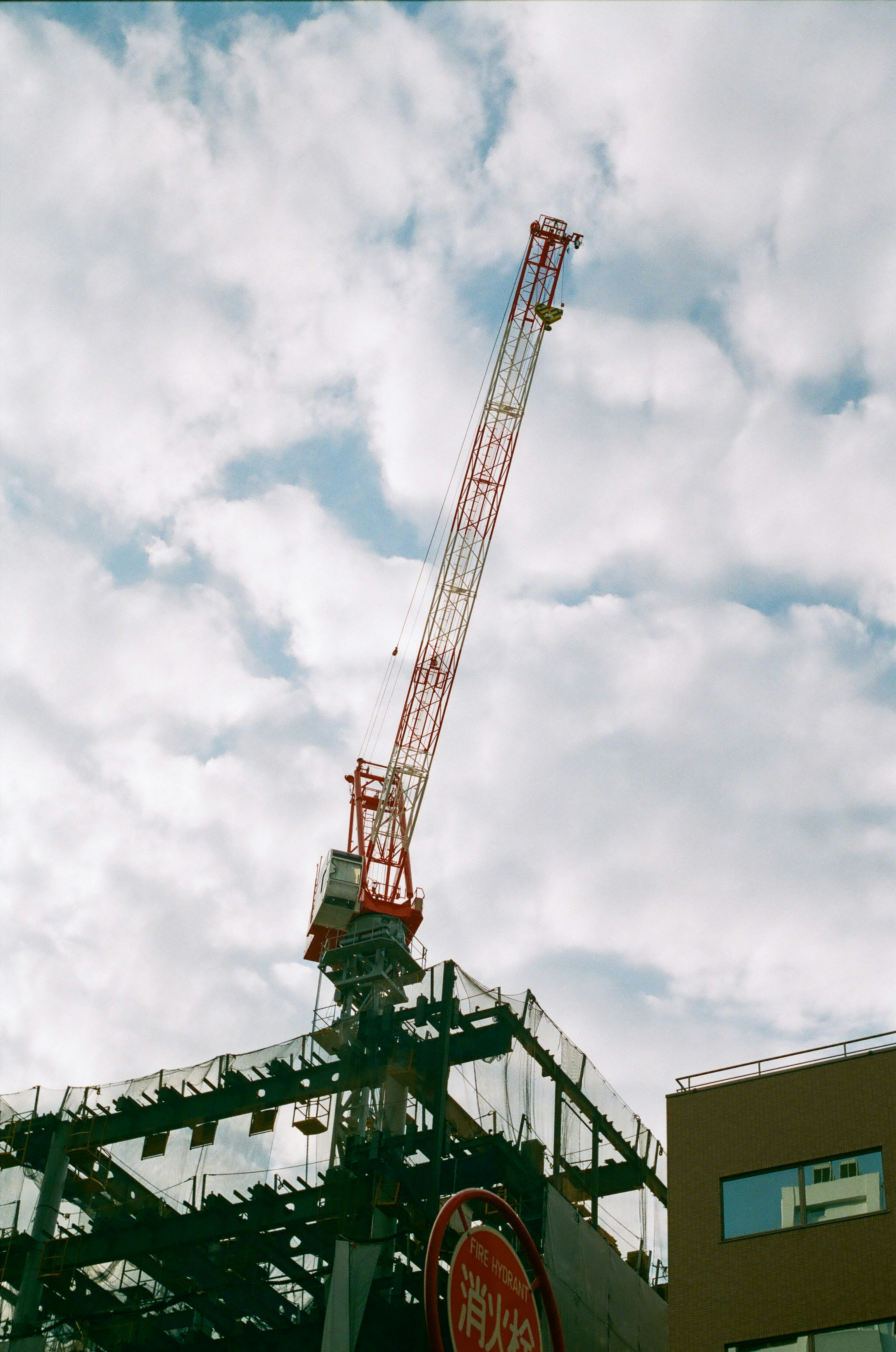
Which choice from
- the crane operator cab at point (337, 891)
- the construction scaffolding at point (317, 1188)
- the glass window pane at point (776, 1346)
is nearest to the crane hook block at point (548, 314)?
the crane operator cab at point (337, 891)

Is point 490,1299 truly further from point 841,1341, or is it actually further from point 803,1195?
point 803,1195

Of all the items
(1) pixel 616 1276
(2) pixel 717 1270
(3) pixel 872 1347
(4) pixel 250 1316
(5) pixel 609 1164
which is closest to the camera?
(3) pixel 872 1347

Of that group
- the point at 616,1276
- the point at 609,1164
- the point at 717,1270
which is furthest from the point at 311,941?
the point at 717,1270

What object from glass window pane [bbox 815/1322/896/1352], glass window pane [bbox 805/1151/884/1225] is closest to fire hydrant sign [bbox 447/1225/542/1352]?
glass window pane [bbox 815/1322/896/1352]

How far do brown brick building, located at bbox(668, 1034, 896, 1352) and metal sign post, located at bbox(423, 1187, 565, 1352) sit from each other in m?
7.69

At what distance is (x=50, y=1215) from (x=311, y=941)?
24200 millimetres

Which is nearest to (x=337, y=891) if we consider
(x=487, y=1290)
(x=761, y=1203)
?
(x=761, y=1203)

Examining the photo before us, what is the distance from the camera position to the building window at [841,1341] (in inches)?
994

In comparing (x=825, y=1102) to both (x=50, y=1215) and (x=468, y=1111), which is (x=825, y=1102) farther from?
(x=50, y=1215)

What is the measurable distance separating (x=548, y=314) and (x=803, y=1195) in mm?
56286

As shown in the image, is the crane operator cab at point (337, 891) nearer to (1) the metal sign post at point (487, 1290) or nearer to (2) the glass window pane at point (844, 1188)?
(2) the glass window pane at point (844, 1188)

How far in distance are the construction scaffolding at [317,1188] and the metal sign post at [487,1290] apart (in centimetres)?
1452

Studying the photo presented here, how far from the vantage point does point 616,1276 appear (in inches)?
1565

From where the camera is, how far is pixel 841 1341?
2559 centimetres
